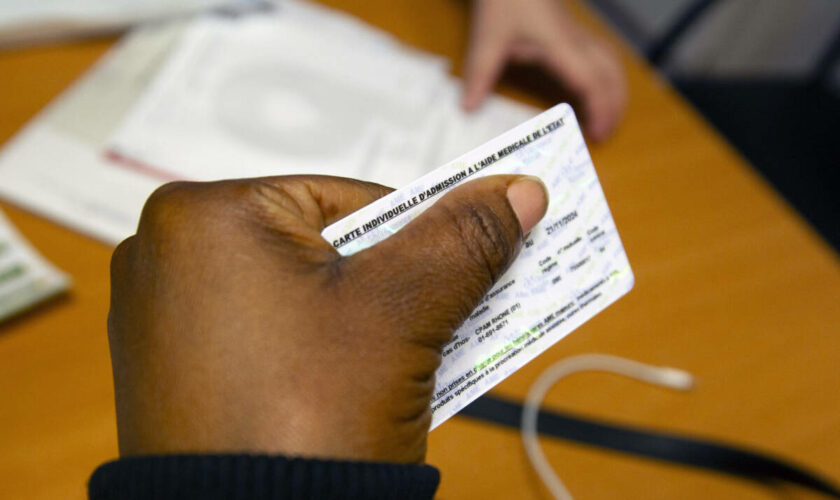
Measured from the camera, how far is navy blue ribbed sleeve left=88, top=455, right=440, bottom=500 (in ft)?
0.72

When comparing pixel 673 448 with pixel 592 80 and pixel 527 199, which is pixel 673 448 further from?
pixel 592 80

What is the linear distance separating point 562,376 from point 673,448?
0.11 meters

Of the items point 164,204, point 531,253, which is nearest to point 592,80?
point 531,253

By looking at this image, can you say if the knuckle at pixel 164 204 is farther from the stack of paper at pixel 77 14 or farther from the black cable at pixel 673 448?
the stack of paper at pixel 77 14

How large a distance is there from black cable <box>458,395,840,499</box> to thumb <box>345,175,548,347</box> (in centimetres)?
24

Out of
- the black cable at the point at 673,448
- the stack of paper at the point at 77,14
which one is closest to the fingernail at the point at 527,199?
the black cable at the point at 673,448

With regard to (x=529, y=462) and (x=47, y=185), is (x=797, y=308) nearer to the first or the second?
(x=529, y=462)

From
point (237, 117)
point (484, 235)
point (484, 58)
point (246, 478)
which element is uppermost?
point (484, 58)

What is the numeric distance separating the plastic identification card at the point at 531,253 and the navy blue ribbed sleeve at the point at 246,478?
2.8 inches

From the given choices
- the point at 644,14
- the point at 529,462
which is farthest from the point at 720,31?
the point at 529,462

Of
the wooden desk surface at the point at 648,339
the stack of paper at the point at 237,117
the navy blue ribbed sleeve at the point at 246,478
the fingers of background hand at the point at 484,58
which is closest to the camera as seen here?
the navy blue ribbed sleeve at the point at 246,478

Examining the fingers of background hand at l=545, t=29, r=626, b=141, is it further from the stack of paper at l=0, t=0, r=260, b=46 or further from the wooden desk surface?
the stack of paper at l=0, t=0, r=260, b=46

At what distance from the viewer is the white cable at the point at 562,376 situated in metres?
0.48

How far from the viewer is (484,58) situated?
70 cm
